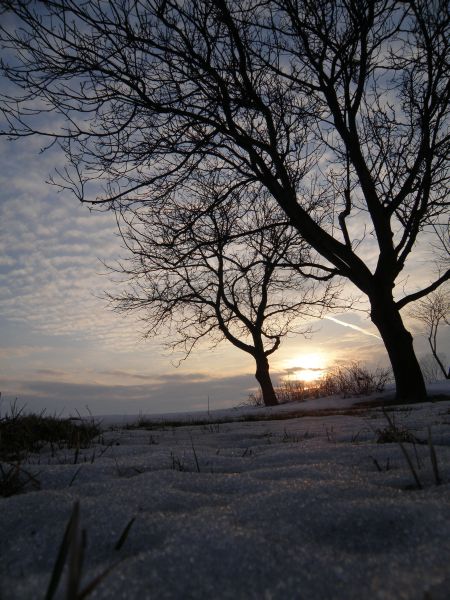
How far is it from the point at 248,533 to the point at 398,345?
7276mm

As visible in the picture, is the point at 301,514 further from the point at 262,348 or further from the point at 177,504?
the point at 262,348

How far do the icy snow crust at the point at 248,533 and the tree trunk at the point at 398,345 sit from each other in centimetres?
617

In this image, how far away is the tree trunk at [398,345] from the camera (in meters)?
7.61

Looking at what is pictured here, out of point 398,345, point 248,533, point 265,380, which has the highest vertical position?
point 265,380

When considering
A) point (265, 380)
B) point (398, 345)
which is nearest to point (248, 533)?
point (398, 345)

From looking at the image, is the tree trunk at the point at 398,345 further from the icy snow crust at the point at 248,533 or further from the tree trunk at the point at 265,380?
the tree trunk at the point at 265,380

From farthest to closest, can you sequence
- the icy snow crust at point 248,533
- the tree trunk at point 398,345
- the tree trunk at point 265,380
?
the tree trunk at point 265,380
the tree trunk at point 398,345
the icy snow crust at point 248,533

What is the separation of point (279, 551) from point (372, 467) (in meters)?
1.03

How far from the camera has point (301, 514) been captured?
1152 mm

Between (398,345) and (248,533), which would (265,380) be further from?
(248,533)

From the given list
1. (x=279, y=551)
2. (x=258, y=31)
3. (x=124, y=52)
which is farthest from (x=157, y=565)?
(x=258, y=31)

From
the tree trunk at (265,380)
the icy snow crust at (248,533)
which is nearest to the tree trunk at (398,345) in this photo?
the icy snow crust at (248,533)

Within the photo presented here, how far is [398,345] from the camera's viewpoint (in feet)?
25.1

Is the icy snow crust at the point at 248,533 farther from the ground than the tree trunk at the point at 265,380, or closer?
closer
